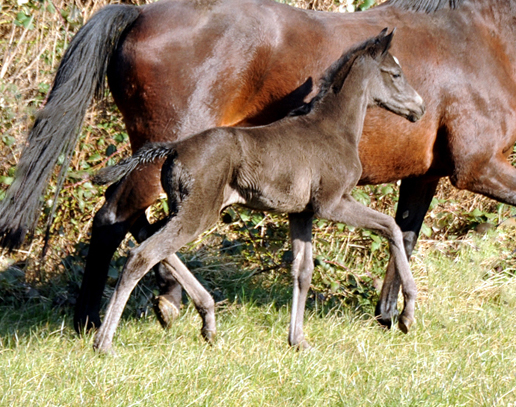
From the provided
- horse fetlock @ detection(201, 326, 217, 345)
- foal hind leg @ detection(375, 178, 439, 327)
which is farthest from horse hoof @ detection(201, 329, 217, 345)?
foal hind leg @ detection(375, 178, 439, 327)

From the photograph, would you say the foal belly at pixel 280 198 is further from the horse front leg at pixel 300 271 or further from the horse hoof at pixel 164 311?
the horse hoof at pixel 164 311

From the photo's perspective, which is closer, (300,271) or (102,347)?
(102,347)

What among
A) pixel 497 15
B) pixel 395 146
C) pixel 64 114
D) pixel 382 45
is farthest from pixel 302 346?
pixel 497 15

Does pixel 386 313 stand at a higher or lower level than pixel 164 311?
lower

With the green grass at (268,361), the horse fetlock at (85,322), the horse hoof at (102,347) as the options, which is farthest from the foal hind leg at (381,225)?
the horse fetlock at (85,322)

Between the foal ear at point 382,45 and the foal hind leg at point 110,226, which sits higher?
the foal ear at point 382,45

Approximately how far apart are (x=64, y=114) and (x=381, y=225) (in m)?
1.87

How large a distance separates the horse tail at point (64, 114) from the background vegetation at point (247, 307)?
74 centimetres

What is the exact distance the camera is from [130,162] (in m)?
3.57

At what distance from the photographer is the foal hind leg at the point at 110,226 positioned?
13.3 feet

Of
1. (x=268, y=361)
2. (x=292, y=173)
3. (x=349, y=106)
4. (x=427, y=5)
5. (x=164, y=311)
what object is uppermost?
(x=427, y=5)

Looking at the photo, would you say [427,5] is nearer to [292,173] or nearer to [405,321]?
[292,173]

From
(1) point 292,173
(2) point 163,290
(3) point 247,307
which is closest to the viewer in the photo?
(1) point 292,173

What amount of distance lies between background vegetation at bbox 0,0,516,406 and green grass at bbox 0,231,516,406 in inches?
0.4
